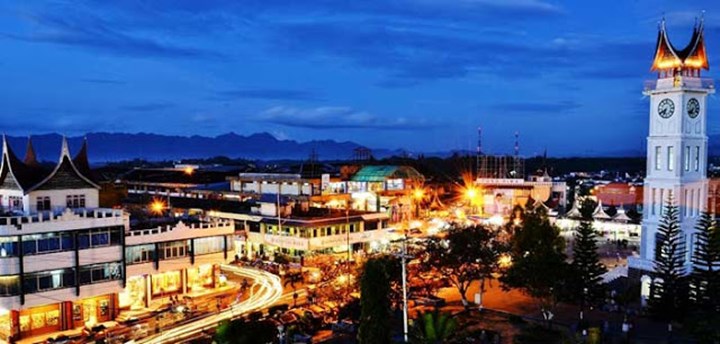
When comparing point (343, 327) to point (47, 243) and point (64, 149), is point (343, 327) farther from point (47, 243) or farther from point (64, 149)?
point (64, 149)

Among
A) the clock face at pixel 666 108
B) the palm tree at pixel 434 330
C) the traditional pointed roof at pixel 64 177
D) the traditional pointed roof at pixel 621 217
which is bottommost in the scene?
the palm tree at pixel 434 330

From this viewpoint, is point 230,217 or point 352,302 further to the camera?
point 230,217

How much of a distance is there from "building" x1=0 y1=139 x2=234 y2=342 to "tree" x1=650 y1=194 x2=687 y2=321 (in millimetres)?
23113

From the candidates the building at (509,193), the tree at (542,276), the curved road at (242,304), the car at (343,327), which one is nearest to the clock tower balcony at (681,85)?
the tree at (542,276)

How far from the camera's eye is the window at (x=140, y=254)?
106 ft

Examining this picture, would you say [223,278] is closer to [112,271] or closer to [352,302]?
A: [112,271]

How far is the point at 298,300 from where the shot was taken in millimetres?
33750

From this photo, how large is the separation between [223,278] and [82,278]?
10.3 m

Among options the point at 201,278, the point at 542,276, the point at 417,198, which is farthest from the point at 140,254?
the point at 417,198

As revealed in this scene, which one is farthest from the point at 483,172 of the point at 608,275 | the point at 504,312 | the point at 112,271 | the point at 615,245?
the point at 112,271

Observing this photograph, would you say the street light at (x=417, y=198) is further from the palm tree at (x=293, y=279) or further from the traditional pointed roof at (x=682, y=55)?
the traditional pointed roof at (x=682, y=55)

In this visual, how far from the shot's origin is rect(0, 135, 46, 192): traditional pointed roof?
3142 cm

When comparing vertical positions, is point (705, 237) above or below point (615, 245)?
above

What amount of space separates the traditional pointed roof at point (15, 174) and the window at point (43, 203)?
767mm
